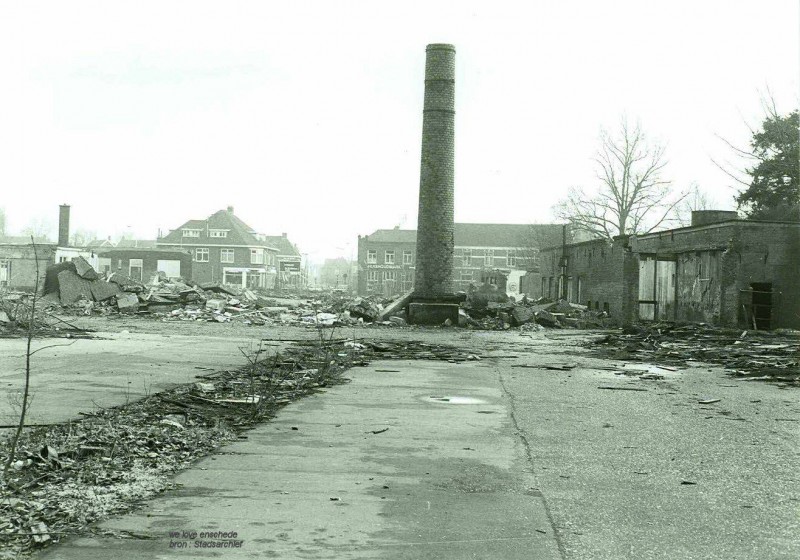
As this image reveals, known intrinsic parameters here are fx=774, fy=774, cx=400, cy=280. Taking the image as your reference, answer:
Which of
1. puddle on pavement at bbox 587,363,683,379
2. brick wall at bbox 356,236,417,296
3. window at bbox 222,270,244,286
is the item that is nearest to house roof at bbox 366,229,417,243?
brick wall at bbox 356,236,417,296

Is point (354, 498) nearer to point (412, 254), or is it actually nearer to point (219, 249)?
point (219, 249)

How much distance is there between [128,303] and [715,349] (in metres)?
23.7

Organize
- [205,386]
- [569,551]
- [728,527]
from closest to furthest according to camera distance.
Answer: [569,551]
[728,527]
[205,386]

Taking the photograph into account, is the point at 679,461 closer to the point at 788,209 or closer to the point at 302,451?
the point at 302,451

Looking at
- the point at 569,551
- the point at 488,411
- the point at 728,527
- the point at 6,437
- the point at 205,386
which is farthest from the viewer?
the point at 205,386

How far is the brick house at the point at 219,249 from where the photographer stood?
79.9 metres

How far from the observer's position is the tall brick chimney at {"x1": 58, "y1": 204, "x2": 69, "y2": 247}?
55.4 metres

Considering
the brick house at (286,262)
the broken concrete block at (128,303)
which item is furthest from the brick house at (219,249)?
the broken concrete block at (128,303)

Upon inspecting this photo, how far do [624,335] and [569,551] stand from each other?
19288 millimetres

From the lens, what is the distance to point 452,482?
17.7 ft

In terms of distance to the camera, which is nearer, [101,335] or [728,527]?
[728,527]

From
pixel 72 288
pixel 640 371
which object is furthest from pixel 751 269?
pixel 72 288

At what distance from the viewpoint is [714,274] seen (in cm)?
2903

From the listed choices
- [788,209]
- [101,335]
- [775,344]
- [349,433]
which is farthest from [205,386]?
[788,209]
